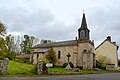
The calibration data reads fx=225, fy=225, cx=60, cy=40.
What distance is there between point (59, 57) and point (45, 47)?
6.98 m

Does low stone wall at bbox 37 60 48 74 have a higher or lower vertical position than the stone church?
lower

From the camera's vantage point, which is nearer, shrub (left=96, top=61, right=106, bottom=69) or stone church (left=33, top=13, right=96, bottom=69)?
stone church (left=33, top=13, right=96, bottom=69)

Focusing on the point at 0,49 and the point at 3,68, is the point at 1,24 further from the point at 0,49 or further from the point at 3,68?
the point at 3,68

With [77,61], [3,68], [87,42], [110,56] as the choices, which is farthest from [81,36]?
[3,68]

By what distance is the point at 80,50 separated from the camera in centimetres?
5656

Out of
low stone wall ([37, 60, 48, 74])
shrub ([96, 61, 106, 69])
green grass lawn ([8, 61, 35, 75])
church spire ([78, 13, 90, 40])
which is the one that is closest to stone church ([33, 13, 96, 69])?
church spire ([78, 13, 90, 40])

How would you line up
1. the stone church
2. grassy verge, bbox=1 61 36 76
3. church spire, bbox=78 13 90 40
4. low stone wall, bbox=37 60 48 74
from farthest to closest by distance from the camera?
church spire, bbox=78 13 90 40, the stone church, low stone wall, bbox=37 60 48 74, grassy verge, bbox=1 61 36 76

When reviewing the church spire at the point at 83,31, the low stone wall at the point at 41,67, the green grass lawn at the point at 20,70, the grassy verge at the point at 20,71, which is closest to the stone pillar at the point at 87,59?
the church spire at the point at 83,31

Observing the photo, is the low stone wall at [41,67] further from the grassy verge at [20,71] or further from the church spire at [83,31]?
the church spire at [83,31]

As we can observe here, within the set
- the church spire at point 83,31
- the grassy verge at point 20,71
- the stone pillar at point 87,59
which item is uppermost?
the church spire at point 83,31

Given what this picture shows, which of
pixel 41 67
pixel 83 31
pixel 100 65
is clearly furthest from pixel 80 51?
pixel 41 67

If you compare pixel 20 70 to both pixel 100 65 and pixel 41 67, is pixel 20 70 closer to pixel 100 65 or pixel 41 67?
pixel 41 67

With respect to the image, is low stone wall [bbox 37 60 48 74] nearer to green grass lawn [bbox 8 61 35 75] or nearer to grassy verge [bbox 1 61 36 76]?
grassy verge [bbox 1 61 36 76]

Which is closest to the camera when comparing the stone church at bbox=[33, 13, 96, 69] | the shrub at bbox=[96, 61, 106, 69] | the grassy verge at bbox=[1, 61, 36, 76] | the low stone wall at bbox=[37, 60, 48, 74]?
the grassy verge at bbox=[1, 61, 36, 76]
